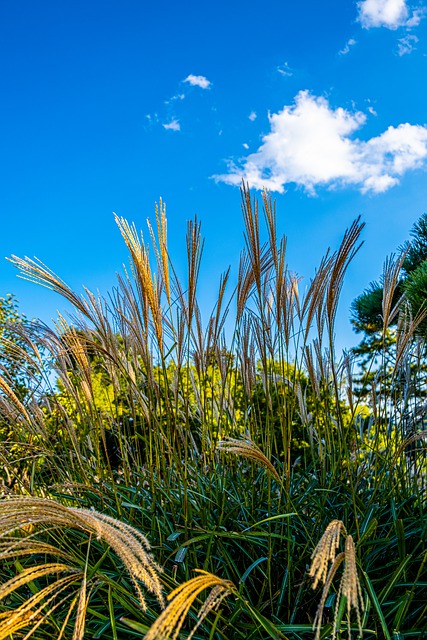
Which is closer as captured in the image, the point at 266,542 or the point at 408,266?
the point at 266,542

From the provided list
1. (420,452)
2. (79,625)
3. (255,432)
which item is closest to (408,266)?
(420,452)

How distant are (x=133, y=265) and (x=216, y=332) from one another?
0.54 meters

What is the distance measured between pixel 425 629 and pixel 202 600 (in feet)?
2.13

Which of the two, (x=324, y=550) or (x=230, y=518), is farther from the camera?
(x=230, y=518)

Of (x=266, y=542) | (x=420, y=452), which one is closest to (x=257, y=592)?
(x=266, y=542)

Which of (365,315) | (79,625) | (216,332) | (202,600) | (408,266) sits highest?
(408,266)

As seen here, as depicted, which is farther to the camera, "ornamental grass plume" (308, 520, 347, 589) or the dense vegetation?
the dense vegetation

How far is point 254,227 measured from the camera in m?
1.83

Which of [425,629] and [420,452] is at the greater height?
[420,452]

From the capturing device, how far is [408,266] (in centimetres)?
607

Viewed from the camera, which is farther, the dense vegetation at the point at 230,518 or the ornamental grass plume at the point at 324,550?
the dense vegetation at the point at 230,518

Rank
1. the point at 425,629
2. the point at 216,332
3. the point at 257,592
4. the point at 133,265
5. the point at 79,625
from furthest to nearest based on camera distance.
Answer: the point at 216,332 < the point at 133,265 < the point at 257,592 < the point at 425,629 < the point at 79,625

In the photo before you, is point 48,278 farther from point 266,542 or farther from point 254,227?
point 266,542

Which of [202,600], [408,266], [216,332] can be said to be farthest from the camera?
[408,266]
